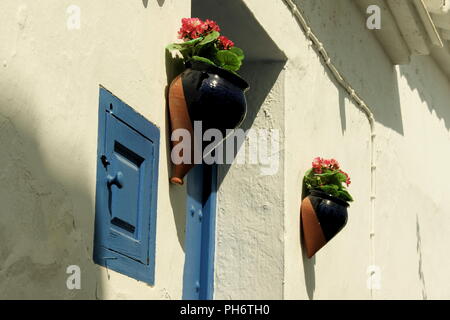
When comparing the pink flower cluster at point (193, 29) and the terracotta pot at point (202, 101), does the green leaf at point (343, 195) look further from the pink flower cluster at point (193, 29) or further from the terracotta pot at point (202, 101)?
the pink flower cluster at point (193, 29)

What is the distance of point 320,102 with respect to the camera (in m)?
6.41

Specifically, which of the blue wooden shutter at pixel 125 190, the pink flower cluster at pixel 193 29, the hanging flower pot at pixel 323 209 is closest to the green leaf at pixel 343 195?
the hanging flower pot at pixel 323 209

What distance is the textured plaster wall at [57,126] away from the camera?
3.34 meters

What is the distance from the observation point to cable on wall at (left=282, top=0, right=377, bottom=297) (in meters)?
6.15

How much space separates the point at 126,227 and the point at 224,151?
1.74 metres

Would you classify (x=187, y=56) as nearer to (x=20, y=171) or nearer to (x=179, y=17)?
(x=179, y=17)

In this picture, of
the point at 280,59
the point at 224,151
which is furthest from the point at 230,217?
the point at 280,59

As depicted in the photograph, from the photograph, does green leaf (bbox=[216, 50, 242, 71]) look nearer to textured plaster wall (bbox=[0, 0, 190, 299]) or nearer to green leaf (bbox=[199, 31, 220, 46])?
green leaf (bbox=[199, 31, 220, 46])

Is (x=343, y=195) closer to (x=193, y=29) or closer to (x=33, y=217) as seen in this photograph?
(x=193, y=29)

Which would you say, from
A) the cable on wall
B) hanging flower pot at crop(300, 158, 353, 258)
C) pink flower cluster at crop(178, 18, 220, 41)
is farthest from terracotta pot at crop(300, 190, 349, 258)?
pink flower cluster at crop(178, 18, 220, 41)

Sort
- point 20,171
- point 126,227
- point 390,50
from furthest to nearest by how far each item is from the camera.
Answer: point 390,50 < point 126,227 < point 20,171

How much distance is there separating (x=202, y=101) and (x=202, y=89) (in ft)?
0.15

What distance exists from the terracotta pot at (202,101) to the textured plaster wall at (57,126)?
0.17 m
